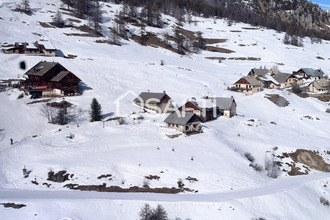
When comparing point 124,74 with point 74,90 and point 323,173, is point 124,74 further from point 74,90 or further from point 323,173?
point 323,173

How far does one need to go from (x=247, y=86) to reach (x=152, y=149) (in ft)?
129

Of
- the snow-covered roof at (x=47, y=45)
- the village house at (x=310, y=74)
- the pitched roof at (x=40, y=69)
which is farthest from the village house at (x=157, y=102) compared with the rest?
the village house at (x=310, y=74)

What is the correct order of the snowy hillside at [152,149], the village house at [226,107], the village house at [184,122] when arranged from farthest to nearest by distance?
the village house at [226,107] → the village house at [184,122] → the snowy hillside at [152,149]

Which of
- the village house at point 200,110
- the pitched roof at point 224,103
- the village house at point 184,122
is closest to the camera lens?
the village house at point 184,122

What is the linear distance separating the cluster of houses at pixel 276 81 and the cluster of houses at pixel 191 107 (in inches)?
589

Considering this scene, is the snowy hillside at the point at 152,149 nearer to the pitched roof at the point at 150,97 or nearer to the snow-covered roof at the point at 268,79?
the pitched roof at the point at 150,97

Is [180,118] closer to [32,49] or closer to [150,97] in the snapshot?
[150,97]

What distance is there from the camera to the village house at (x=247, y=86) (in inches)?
2756

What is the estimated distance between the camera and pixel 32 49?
3135 inches

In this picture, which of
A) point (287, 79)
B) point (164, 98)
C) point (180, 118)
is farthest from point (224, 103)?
point (287, 79)

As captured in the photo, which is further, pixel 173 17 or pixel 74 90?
pixel 173 17

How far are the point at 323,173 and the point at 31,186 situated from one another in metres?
33.8

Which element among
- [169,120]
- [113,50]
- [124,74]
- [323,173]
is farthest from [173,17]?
[323,173]

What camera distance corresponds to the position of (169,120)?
148ft
